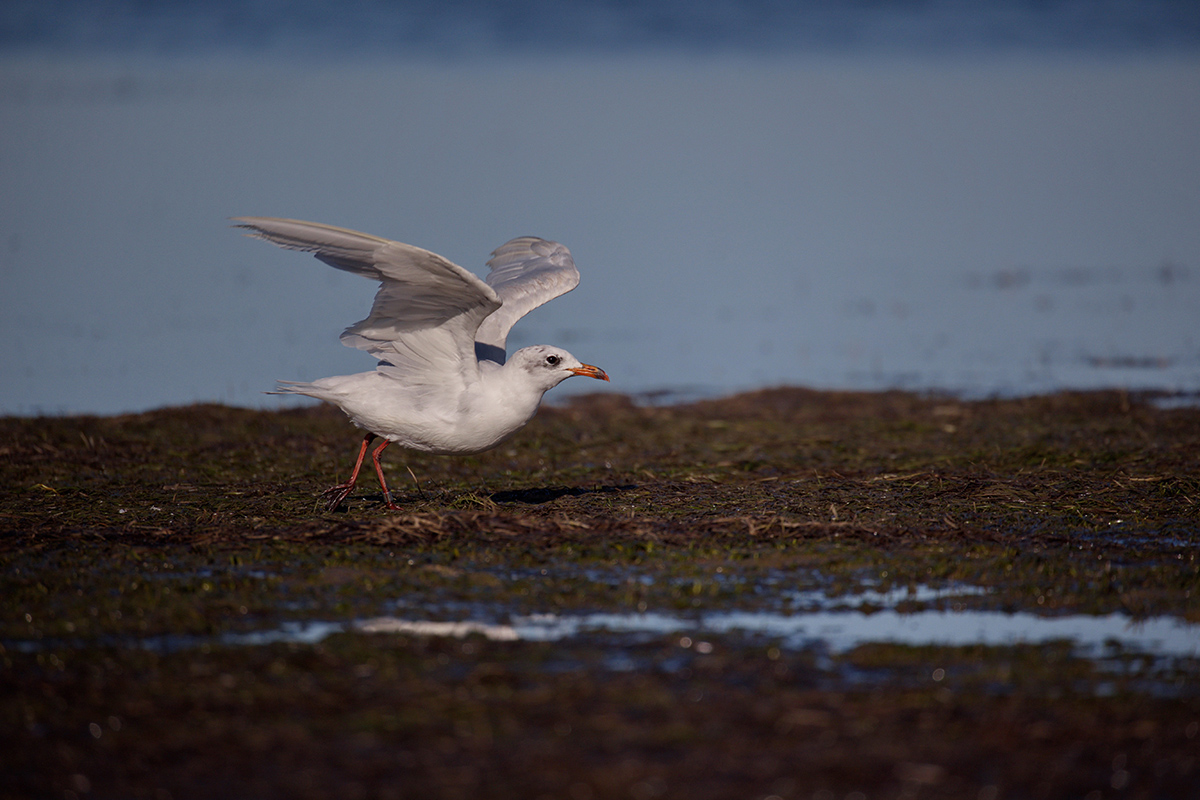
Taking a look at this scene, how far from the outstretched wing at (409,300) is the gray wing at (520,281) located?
51cm

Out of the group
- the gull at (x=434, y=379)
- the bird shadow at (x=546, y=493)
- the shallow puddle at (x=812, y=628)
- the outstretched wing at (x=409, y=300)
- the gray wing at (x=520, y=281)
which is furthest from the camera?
the gray wing at (x=520, y=281)

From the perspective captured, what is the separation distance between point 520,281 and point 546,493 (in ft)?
6.19

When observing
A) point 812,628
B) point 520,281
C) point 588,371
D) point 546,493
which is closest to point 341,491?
point 546,493

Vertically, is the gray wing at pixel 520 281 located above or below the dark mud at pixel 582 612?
above

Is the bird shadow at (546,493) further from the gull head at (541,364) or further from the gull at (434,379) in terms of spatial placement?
the gull head at (541,364)

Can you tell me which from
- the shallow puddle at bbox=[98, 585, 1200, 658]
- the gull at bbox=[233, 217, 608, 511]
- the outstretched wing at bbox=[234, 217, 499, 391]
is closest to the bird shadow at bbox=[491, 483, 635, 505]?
the gull at bbox=[233, 217, 608, 511]

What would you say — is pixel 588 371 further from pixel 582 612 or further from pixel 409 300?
pixel 582 612

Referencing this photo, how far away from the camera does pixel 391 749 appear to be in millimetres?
4477

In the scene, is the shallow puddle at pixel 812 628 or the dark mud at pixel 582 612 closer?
the dark mud at pixel 582 612

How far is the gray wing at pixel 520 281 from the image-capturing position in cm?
963

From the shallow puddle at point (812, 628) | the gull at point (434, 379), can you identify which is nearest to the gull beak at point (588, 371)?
the gull at point (434, 379)

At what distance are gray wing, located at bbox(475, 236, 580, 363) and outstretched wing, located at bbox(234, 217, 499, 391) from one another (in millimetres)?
509

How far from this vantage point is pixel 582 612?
6.13m

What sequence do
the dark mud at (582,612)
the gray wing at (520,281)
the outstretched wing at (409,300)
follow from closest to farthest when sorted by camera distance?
the dark mud at (582,612) → the outstretched wing at (409,300) → the gray wing at (520,281)
